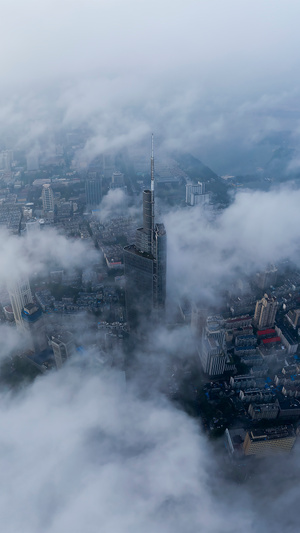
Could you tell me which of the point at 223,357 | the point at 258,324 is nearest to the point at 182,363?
the point at 223,357

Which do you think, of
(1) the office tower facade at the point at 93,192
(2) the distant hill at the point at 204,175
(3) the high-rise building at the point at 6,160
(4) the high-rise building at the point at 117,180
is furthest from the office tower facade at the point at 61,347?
(3) the high-rise building at the point at 6,160

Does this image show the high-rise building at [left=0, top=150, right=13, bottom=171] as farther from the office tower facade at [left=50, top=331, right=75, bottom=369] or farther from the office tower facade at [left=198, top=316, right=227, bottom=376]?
the office tower facade at [left=198, top=316, right=227, bottom=376]

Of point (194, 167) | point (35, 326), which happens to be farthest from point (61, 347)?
point (194, 167)

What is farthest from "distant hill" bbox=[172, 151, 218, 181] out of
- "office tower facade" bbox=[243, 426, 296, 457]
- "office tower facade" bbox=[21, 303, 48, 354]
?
"office tower facade" bbox=[243, 426, 296, 457]

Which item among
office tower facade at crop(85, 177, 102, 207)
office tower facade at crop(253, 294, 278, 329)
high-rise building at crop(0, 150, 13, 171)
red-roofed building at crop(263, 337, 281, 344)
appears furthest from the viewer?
high-rise building at crop(0, 150, 13, 171)

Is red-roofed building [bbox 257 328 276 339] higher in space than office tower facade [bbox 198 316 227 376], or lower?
lower

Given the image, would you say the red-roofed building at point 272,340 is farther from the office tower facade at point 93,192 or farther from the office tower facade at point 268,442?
the office tower facade at point 93,192
